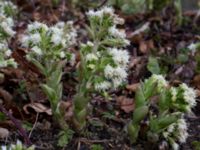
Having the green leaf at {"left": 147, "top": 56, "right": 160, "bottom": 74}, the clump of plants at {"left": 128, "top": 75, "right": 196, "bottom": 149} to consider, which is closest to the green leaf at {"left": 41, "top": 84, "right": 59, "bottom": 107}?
the clump of plants at {"left": 128, "top": 75, "right": 196, "bottom": 149}

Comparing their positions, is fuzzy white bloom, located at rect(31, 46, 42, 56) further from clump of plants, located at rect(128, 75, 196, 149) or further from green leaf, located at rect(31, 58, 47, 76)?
clump of plants, located at rect(128, 75, 196, 149)

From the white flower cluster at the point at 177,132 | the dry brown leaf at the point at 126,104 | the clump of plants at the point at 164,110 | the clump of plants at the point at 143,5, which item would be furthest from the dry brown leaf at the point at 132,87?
the clump of plants at the point at 143,5

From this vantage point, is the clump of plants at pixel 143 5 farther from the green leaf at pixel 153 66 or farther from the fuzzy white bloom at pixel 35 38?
the fuzzy white bloom at pixel 35 38

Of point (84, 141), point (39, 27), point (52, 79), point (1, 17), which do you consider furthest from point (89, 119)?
point (1, 17)

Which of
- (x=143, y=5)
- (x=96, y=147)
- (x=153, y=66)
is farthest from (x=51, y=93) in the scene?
(x=143, y=5)

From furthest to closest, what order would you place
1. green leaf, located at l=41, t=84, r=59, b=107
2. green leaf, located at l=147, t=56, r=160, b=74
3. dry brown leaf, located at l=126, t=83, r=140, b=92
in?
green leaf, located at l=147, t=56, r=160, b=74, dry brown leaf, located at l=126, t=83, r=140, b=92, green leaf, located at l=41, t=84, r=59, b=107

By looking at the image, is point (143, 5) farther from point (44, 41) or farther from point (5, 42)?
point (44, 41)
